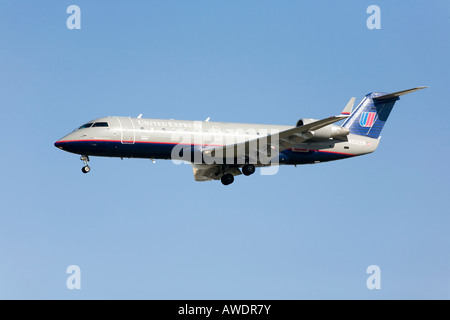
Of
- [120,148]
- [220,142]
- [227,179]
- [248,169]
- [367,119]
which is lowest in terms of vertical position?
[227,179]

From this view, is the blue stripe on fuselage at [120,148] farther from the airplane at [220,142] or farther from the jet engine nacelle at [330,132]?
the jet engine nacelle at [330,132]

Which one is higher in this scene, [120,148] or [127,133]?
[127,133]

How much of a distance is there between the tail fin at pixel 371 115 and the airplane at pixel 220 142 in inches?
8.3

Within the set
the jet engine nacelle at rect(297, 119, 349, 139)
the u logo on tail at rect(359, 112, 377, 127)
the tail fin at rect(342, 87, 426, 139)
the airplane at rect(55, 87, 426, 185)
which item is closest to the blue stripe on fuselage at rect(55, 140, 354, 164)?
the airplane at rect(55, 87, 426, 185)

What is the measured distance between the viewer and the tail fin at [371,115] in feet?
144

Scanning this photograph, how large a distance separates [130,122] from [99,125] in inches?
64.9

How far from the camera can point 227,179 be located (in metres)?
42.7

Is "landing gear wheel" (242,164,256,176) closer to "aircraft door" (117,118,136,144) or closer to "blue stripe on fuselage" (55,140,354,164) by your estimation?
"blue stripe on fuselage" (55,140,354,164)

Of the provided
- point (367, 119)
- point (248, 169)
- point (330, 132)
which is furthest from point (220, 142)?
point (367, 119)

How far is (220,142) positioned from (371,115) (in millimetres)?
10022

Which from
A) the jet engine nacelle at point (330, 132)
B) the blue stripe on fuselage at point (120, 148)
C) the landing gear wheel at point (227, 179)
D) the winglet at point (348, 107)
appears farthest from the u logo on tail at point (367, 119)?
the blue stripe on fuselage at point (120, 148)

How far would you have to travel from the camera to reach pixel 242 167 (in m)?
41.6

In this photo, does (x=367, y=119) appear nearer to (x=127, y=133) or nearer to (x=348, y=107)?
(x=348, y=107)

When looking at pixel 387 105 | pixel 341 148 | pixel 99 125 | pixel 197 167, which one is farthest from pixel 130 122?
pixel 387 105
